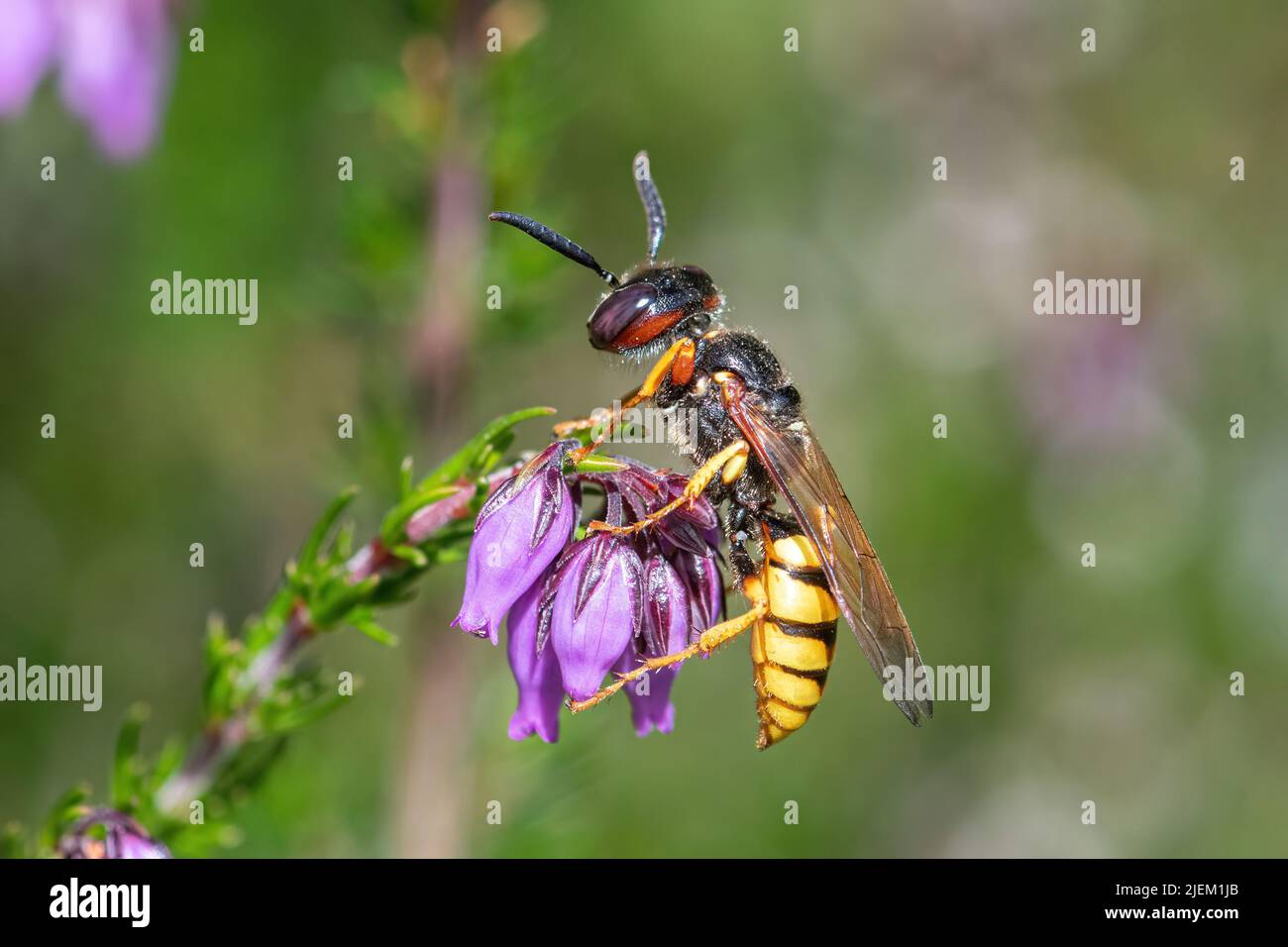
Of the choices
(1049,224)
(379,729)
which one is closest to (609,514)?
(379,729)

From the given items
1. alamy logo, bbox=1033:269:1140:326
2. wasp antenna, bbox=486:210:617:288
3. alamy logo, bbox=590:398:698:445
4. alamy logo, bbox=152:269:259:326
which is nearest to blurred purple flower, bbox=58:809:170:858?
alamy logo, bbox=590:398:698:445

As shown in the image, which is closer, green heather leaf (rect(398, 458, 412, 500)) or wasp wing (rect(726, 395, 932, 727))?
green heather leaf (rect(398, 458, 412, 500))

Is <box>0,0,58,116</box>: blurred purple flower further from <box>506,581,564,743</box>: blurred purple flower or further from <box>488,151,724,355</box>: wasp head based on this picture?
<box>506,581,564,743</box>: blurred purple flower

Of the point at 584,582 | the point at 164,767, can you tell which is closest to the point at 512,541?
the point at 584,582

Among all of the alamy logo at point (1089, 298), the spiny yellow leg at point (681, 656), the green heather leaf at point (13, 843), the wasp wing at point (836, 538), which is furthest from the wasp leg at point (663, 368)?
the alamy logo at point (1089, 298)

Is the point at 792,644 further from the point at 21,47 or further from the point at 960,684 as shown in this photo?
the point at 960,684

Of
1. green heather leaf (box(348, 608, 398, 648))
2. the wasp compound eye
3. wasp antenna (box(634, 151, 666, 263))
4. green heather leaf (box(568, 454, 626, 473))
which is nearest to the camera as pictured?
green heather leaf (box(348, 608, 398, 648))

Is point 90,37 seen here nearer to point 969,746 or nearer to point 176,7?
point 176,7
